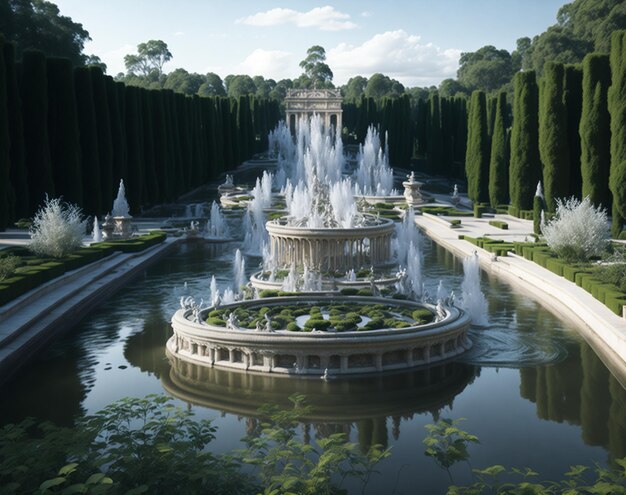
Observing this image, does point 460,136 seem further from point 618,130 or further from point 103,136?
point 618,130

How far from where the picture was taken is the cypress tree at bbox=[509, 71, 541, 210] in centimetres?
4988

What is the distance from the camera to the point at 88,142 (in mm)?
48094

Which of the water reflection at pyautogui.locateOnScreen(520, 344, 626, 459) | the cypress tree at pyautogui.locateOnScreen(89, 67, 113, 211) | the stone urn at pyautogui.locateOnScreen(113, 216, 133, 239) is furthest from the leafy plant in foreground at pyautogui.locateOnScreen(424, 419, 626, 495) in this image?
the cypress tree at pyautogui.locateOnScreen(89, 67, 113, 211)

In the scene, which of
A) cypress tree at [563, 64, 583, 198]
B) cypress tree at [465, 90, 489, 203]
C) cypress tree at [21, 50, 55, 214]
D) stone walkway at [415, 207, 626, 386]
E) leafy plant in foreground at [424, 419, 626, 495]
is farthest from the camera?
cypress tree at [465, 90, 489, 203]

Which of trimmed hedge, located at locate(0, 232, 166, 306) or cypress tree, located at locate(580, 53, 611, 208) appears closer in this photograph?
trimmed hedge, located at locate(0, 232, 166, 306)

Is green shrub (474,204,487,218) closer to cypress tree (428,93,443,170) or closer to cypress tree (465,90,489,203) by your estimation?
cypress tree (465,90,489,203)

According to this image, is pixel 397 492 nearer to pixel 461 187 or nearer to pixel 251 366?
pixel 251 366

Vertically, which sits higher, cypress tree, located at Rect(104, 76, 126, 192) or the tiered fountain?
cypress tree, located at Rect(104, 76, 126, 192)

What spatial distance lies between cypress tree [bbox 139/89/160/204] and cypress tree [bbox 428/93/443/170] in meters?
32.8

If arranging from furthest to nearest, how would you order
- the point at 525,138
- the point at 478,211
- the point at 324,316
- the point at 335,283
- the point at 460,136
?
the point at 460,136, the point at 478,211, the point at 525,138, the point at 335,283, the point at 324,316

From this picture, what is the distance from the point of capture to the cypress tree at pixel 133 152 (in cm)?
5566

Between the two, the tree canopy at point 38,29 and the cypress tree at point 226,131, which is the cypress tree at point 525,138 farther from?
the tree canopy at point 38,29

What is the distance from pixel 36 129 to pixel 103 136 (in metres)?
6.29

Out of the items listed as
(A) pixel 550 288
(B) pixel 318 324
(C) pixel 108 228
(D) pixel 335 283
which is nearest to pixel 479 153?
(C) pixel 108 228
